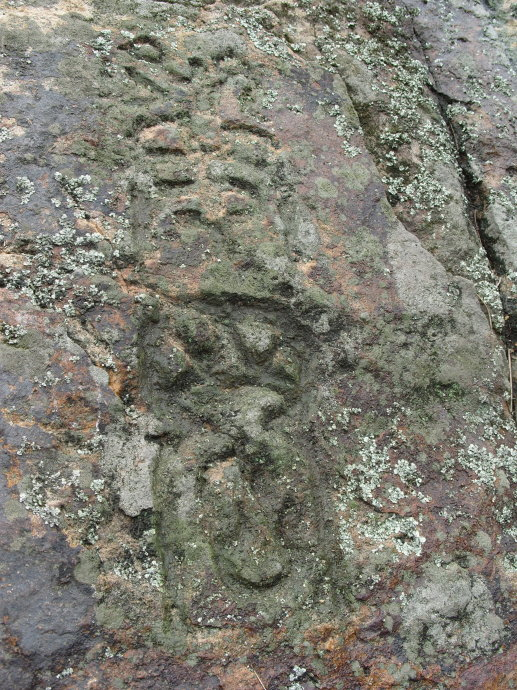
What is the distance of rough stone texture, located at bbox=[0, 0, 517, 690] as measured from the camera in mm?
2012

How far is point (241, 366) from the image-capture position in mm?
2412

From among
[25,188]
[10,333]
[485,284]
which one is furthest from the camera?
[485,284]

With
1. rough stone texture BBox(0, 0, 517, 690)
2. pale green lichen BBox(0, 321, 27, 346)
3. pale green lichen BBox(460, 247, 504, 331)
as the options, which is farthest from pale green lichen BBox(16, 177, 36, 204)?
pale green lichen BBox(460, 247, 504, 331)

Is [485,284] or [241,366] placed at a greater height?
[485,284]

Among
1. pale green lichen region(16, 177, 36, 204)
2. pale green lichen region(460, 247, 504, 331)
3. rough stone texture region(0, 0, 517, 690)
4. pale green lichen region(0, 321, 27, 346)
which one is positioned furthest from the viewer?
pale green lichen region(460, 247, 504, 331)

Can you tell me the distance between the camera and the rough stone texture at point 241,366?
2.01 meters

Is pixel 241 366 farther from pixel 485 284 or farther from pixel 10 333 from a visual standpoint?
pixel 485 284

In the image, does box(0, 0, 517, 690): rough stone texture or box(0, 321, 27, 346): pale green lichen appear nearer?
box(0, 0, 517, 690): rough stone texture

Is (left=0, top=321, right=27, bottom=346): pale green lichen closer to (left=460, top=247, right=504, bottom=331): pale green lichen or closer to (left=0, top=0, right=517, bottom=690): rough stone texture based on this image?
(left=0, top=0, right=517, bottom=690): rough stone texture

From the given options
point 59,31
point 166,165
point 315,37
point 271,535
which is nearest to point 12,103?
point 59,31

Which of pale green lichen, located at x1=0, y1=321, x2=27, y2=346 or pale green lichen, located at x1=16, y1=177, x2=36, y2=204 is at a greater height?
pale green lichen, located at x1=16, y1=177, x2=36, y2=204

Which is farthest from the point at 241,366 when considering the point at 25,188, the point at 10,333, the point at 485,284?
the point at 485,284

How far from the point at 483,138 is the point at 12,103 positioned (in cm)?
217

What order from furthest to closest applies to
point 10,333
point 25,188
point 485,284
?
point 485,284, point 25,188, point 10,333
